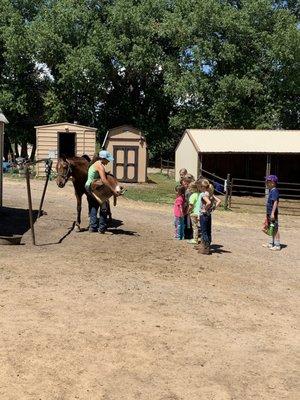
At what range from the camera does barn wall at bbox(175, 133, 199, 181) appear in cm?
2453

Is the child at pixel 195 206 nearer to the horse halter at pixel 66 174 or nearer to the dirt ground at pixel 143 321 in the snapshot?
the dirt ground at pixel 143 321

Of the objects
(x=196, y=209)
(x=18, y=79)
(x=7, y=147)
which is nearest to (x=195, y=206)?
→ (x=196, y=209)

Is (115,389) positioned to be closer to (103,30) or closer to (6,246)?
(6,246)

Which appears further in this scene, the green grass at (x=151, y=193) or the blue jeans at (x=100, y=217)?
the green grass at (x=151, y=193)

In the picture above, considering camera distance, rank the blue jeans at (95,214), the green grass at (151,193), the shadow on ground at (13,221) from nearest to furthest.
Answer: the blue jeans at (95,214) < the shadow on ground at (13,221) < the green grass at (151,193)

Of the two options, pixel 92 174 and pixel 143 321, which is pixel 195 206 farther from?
pixel 143 321

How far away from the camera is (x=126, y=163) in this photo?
26375 mm

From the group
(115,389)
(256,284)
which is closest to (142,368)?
(115,389)

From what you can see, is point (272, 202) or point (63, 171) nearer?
point (272, 202)

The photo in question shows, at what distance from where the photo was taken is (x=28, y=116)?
39031 mm

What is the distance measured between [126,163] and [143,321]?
2082 centimetres

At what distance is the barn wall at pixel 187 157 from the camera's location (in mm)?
24533

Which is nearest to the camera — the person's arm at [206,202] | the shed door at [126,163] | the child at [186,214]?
the person's arm at [206,202]

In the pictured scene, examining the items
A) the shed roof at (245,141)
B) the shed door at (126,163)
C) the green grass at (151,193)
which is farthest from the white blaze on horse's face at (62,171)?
the shed door at (126,163)
